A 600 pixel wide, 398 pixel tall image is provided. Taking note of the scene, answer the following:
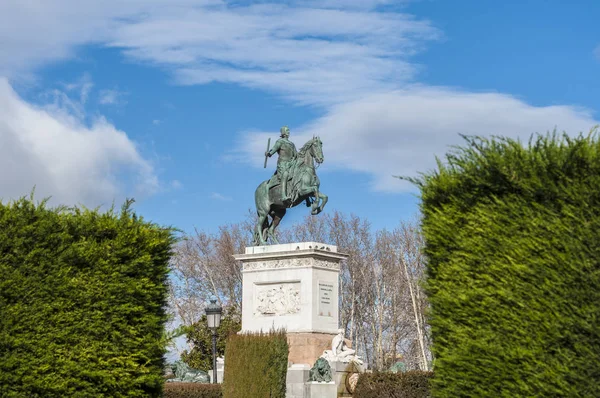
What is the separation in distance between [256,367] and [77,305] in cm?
815

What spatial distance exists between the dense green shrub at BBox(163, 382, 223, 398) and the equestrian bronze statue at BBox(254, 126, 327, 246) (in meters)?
6.95

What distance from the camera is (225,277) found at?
5675cm

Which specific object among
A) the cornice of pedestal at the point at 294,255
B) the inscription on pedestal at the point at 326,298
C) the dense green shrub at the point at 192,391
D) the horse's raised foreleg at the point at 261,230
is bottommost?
A: the dense green shrub at the point at 192,391

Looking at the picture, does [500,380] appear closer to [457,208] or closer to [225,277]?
[457,208]

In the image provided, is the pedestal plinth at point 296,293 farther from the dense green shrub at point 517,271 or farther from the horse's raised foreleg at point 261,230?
the dense green shrub at point 517,271

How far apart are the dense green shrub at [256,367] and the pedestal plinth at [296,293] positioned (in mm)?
9223

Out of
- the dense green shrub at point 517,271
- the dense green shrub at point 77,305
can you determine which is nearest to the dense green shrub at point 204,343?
the dense green shrub at point 77,305

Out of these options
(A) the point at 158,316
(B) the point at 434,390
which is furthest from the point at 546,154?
(A) the point at 158,316

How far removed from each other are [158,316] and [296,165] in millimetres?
18774

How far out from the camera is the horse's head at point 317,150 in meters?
30.7

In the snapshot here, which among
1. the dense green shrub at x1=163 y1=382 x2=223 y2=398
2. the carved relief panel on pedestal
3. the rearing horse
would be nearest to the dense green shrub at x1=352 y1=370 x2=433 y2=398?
the dense green shrub at x1=163 y1=382 x2=223 y2=398

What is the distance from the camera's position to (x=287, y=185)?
31.3m

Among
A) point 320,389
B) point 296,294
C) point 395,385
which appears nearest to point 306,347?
point 296,294

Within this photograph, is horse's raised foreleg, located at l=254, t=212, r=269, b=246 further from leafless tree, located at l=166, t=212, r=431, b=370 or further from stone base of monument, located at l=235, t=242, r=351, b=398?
leafless tree, located at l=166, t=212, r=431, b=370
